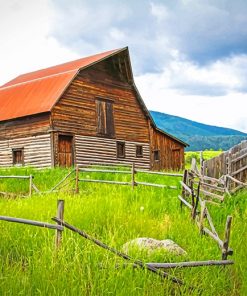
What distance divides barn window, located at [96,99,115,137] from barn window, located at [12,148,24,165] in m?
4.70

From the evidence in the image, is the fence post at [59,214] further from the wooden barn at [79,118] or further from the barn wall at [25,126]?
the barn wall at [25,126]

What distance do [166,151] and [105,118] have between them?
6.95 meters

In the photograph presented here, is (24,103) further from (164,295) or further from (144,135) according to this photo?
(164,295)

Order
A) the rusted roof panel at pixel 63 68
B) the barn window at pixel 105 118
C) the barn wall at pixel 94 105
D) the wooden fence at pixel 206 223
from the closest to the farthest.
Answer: the wooden fence at pixel 206 223 < the barn wall at pixel 94 105 < the barn window at pixel 105 118 < the rusted roof panel at pixel 63 68

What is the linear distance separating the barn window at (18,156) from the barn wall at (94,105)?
3187 mm

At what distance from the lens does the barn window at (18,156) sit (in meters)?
25.6

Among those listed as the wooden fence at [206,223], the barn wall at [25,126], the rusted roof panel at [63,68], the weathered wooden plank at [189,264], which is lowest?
the weathered wooden plank at [189,264]

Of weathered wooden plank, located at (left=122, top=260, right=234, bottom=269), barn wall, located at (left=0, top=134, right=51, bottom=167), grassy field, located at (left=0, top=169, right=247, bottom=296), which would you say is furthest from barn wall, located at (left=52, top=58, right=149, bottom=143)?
weathered wooden plank, located at (left=122, top=260, right=234, bottom=269)

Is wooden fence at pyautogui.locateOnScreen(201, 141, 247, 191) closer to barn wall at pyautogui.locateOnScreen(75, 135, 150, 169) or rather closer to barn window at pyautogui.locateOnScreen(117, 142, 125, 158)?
barn wall at pyautogui.locateOnScreen(75, 135, 150, 169)

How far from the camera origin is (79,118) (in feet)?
83.1

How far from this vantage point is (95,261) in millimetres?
5008

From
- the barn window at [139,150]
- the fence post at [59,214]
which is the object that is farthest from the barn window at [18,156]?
the fence post at [59,214]

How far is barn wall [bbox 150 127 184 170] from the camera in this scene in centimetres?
3111

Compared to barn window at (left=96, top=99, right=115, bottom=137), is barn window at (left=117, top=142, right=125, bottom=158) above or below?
below
